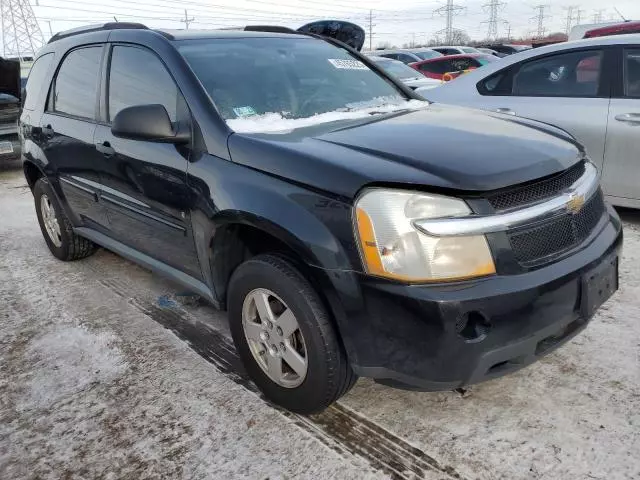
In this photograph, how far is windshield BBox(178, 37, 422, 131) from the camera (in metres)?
2.76

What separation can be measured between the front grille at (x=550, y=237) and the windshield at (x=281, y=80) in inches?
47.2

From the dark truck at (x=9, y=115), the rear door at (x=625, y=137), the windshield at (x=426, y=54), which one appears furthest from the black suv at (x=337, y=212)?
the windshield at (x=426, y=54)

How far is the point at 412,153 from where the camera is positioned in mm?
2145

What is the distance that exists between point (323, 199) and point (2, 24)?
64.8 m

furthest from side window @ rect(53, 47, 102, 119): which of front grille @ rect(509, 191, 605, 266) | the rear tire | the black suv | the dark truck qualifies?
the dark truck

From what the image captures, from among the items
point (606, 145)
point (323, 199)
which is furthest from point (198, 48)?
point (606, 145)

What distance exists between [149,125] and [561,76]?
3633 millimetres

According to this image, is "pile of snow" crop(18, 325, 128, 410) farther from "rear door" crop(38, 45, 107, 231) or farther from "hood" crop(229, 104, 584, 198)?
"hood" crop(229, 104, 584, 198)

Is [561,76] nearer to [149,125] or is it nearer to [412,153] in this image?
[412,153]

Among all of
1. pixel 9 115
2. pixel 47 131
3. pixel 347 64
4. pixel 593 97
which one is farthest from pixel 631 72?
pixel 9 115

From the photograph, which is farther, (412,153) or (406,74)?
(406,74)

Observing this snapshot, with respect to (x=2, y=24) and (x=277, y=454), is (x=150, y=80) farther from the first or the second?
(x=2, y=24)

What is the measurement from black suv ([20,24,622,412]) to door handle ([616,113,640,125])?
6.45 feet

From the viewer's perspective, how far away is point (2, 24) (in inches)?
2169
